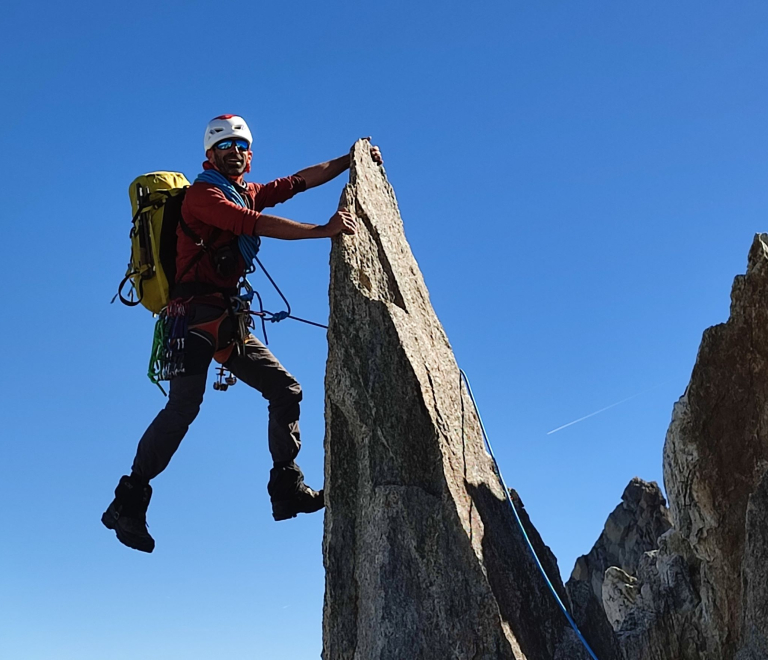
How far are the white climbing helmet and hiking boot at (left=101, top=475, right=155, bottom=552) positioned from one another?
4.17 meters

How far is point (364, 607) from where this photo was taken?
1090cm

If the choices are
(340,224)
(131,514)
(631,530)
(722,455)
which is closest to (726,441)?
(722,455)

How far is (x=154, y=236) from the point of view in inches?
474

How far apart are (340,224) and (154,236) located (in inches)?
91.5

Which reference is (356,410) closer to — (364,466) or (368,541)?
(364,466)

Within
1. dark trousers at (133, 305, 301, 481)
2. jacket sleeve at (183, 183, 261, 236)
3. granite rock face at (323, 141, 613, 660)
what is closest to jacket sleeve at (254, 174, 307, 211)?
granite rock face at (323, 141, 613, 660)

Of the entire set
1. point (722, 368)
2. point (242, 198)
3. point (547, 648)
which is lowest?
point (547, 648)

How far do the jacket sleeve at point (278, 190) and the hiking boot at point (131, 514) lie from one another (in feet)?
12.4

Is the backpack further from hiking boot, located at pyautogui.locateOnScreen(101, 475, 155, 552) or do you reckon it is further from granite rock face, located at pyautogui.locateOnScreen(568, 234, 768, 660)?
granite rock face, located at pyautogui.locateOnScreen(568, 234, 768, 660)

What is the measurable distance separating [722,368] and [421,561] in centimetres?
539

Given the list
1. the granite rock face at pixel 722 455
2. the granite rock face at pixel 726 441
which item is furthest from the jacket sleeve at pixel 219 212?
the granite rock face at pixel 726 441

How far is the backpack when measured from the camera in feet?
39.4

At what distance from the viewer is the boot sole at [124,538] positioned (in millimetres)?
11742

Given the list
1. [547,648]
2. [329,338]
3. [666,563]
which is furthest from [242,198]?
[666,563]
